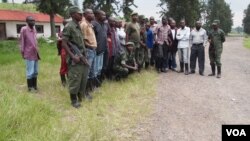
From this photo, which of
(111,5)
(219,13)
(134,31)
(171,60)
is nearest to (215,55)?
(171,60)

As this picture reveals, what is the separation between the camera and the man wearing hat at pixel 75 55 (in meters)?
6.87

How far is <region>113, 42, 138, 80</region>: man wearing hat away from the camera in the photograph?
967 centimetres

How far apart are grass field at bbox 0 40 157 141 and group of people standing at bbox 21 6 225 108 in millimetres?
403

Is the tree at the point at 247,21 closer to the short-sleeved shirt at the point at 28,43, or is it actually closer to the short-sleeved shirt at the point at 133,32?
the short-sleeved shirt at the point at 133,32

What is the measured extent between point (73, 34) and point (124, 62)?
3.06 meters

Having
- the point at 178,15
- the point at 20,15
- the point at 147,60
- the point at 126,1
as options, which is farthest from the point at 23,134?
the point at 20,15

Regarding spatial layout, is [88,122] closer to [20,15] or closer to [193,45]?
[193,45]

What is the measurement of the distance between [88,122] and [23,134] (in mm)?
1144

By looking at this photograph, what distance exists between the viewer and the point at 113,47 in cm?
Answer: 952

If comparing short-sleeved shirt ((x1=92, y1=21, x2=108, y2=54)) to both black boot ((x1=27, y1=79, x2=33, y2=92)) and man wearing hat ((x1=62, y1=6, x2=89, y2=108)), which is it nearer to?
man wearing hat ((x1=62, y1=6, x2=89, y2=108))

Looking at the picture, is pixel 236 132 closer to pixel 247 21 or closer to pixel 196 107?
pixel 196 107

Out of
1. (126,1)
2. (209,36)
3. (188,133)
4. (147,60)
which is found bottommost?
(188,133)

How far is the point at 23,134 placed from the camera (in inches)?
201

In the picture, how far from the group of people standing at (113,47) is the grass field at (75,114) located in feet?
1.32
